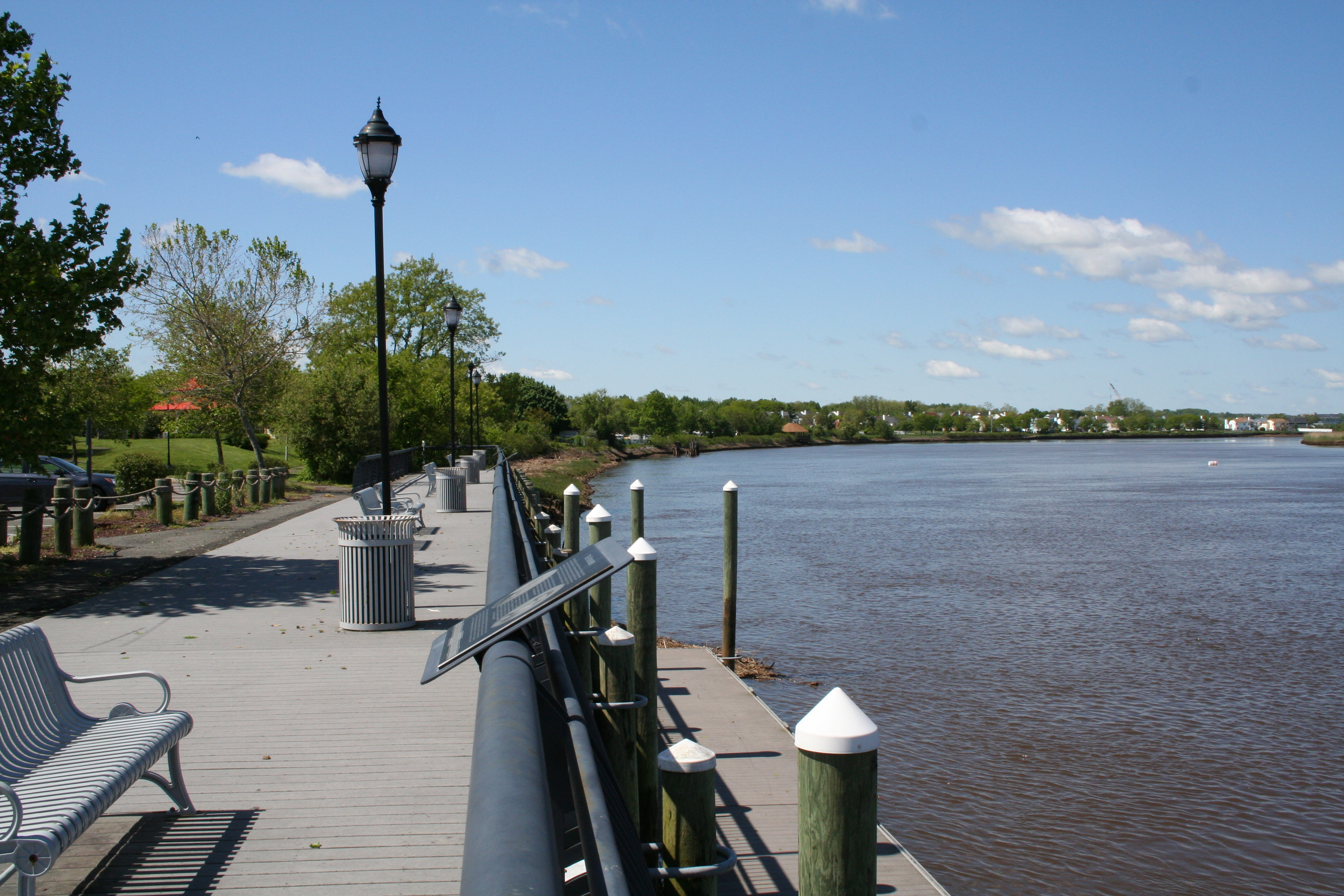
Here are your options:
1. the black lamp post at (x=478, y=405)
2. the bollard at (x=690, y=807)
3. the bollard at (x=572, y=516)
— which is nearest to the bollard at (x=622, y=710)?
the bollard at (x=690, y=807)

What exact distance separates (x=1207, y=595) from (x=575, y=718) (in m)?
23.5

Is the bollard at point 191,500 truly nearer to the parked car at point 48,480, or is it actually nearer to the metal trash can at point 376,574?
the parked car at point 48,480

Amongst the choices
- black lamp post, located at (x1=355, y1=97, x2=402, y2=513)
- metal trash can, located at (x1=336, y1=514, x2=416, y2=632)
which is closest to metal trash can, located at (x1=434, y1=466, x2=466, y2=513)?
black lamp post, located at (x1=355, y1=97, x2=402, y2=513)

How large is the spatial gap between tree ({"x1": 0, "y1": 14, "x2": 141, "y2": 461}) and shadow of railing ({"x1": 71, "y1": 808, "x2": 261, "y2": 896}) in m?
9.30

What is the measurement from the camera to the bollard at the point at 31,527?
14070 mm

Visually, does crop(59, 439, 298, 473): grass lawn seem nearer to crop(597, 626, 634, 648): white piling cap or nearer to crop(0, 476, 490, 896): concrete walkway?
crop(0, 476, 490, 896): concrete walkway

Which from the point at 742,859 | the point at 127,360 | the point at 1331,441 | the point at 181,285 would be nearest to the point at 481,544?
the point at 742,859

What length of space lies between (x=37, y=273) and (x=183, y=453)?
55.5 m

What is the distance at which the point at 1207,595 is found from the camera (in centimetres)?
2300

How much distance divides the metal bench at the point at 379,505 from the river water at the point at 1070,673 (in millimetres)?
4746

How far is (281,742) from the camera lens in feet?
19.2

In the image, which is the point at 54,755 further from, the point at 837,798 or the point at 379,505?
the point at 379,505

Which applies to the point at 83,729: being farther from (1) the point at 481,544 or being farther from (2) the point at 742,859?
(1) the point at 481,544

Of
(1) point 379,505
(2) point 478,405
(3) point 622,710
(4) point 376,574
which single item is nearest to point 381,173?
(4) point 376,574
